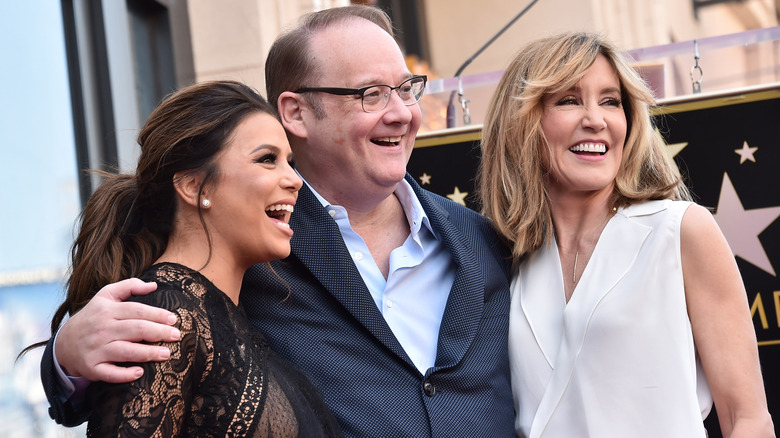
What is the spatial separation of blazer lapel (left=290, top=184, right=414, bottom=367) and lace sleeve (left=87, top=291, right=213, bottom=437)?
0.68 meters

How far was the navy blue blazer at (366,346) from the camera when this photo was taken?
98.1 inches

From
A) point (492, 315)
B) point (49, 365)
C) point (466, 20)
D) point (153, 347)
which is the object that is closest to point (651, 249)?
point (492, 315)

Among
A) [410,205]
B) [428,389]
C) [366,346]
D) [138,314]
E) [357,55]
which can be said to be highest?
[357,55]

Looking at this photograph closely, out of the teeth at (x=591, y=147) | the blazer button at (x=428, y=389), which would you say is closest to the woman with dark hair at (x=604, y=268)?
the teeth at (x=591, y=147)

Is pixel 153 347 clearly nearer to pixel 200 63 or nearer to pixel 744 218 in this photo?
pixel 744 218

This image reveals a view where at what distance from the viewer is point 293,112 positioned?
9.82 feet

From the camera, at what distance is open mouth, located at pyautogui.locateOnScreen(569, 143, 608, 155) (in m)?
2.87

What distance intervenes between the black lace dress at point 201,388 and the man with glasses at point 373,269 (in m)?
0.40

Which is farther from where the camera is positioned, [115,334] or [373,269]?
[373,269]

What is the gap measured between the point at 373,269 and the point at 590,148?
74cm

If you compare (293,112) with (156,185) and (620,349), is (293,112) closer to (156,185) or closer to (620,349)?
(156,185)

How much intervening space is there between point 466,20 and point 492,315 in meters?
7.54

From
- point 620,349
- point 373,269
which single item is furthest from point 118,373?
point 620,349

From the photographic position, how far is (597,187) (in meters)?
2.86
